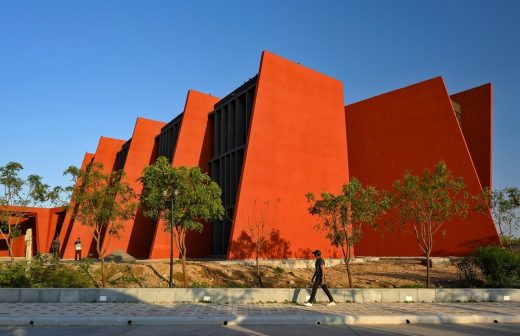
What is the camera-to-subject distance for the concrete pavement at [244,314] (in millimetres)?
10414

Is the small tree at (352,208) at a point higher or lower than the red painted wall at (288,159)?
lower

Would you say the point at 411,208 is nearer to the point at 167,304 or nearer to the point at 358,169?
the point at 167,304

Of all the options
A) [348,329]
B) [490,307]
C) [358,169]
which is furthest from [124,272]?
[358,169]

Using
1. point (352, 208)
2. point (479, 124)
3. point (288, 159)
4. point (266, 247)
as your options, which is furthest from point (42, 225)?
point (479, 124)

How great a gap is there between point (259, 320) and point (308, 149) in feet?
56.1

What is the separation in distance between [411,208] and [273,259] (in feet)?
30.5

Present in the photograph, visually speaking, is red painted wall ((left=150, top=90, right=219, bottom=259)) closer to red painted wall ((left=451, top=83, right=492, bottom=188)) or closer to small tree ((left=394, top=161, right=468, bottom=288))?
small tree ((left=394, top=161, right=468, bottom=288))

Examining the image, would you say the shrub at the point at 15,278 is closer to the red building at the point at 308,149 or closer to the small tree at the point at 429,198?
the red building at the point at 308,149

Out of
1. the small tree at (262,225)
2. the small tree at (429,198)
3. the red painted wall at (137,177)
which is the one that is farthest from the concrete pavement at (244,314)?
the red painted wall at (137,177)

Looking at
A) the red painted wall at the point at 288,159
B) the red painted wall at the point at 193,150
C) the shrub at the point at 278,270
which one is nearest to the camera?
A: the shrub at the point at 278,270

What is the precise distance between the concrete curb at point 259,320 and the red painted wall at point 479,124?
19.4m

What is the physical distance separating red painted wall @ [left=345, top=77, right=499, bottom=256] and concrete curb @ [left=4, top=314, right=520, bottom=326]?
15.0 m

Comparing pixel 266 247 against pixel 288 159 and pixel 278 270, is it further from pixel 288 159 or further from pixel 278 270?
pixel 288 159

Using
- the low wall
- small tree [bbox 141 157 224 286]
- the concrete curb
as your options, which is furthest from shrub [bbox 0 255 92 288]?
the concrete curb
